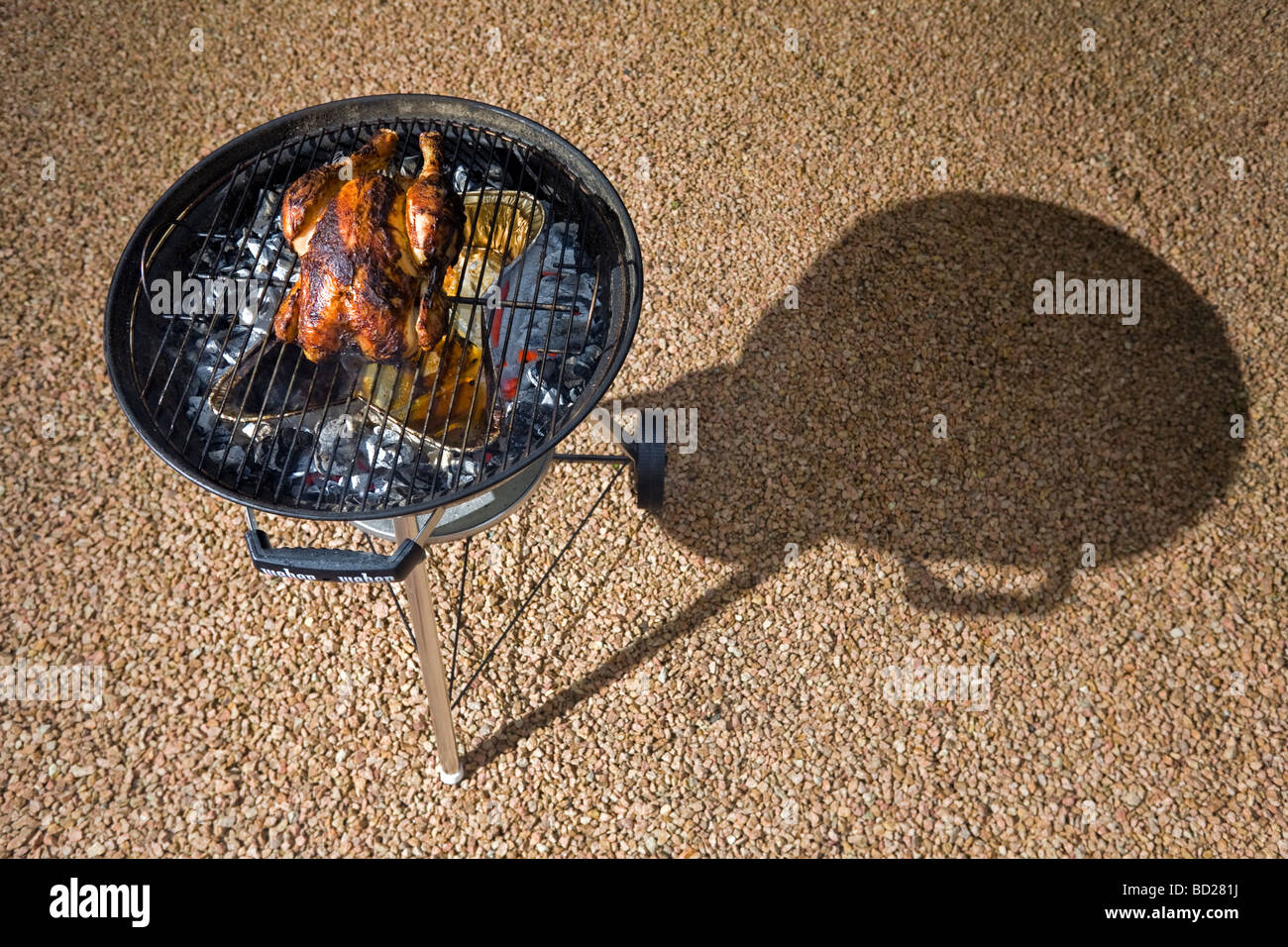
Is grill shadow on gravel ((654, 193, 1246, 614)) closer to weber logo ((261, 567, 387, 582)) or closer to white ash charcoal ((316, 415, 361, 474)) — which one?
white ash charcoal ((316, 415, 361, 474))

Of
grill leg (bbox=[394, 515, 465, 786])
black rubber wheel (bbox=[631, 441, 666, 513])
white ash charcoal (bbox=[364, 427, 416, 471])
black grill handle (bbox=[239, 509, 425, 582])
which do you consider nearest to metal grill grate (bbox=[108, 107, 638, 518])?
white ash charcoal (bbox=[364, 427, 416, 471])

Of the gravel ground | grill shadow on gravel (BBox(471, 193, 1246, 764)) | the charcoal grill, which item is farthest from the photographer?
grill shadow on gravel (BBox(471, 193, 1246, 764))

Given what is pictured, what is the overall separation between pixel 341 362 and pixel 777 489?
87.0 inches

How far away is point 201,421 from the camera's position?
2836 millimetres

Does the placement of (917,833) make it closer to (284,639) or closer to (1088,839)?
(1088,839)

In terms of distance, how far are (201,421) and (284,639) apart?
1.45 metres

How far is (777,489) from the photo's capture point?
14.3ft

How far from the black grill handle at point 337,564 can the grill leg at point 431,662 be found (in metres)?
0.22

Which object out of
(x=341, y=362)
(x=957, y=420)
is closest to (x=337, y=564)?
(x=341, y=362)

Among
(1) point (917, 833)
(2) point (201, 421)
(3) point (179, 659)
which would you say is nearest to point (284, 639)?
(3) point (179, 659)

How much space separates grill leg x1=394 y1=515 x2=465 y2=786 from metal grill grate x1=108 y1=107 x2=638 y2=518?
0.24 metres

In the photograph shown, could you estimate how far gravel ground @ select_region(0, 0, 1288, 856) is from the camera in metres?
3.63

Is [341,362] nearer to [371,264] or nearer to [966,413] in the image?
[371,264]

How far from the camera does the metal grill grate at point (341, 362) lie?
2623 millimetres
